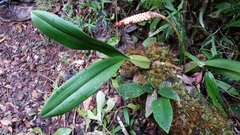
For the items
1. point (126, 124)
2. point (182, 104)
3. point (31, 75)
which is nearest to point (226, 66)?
point (182, 104)

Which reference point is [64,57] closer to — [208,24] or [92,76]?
[92,76]

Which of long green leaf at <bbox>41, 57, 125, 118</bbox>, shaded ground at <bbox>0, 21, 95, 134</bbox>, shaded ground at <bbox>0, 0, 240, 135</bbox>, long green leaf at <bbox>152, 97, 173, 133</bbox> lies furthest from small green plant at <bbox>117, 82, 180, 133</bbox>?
shaded ground at <bbox>0, 21, 95, 134</bbox>

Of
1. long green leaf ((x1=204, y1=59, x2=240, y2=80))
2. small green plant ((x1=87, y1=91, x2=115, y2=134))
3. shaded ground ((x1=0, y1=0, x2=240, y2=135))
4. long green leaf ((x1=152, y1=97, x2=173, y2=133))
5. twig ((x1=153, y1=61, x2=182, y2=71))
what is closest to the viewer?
long green leaf ((x1=152, y1=97, x2=173, y2=133))

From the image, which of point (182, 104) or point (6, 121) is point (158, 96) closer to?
point (182, 104)

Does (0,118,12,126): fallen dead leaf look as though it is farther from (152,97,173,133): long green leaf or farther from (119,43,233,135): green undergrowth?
(152,97,173,133): long green leaf

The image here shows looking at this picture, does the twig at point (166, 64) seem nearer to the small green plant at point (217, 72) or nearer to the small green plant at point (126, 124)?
the small green plant at point (217, 72)

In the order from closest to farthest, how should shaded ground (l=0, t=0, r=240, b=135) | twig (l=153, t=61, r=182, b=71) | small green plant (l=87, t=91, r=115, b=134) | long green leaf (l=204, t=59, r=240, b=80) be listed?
long green leaf (l=204, t=59, r=240, b=80) → twig (l=153, t=61, r=182, b=71) → small green plant (l=87, t=91, r=115, b=134) → shaded ground (l=0, t=0, r=240, b=135)

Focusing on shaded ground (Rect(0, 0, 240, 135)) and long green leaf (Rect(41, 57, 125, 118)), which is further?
shaded ground (Rect(0, 0, 240, 135))
